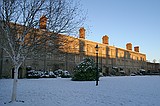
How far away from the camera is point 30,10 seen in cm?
1034

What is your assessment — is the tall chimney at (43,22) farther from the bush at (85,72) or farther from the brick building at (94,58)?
the bush at (85,72)

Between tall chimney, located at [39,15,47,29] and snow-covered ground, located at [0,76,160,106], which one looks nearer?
snow-covered ground, located at [0,76,160,106]

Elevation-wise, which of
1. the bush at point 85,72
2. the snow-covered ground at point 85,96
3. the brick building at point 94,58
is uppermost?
the brick building at point 94,58

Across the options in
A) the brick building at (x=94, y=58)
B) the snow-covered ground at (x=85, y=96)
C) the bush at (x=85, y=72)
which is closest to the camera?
the snow-covered ground at (x=85, y=96)

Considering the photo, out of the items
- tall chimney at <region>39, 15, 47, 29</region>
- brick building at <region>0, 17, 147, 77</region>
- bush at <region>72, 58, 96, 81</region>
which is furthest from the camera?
brick building at <region>0, 17, 147, 77</region>

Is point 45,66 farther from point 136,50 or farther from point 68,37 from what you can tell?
point 136,50

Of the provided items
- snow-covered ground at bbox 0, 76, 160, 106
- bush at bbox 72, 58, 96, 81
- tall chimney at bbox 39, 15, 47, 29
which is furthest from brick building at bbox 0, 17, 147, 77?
tall chimney at bbox 39, 15, 47, 29

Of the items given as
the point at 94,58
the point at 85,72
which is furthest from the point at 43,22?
the point at 94,58

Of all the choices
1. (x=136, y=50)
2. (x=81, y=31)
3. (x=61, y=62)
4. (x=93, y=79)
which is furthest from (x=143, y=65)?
(x=81, y=31)

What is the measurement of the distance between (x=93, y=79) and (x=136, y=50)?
6594cm

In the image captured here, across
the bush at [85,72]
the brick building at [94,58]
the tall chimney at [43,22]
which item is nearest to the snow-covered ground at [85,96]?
the tall chimney at [43,22]

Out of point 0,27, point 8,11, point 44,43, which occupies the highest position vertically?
point 8,11

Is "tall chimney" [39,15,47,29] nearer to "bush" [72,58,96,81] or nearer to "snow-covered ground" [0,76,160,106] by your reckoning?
"snow-covered ground" [0,76,160,106]

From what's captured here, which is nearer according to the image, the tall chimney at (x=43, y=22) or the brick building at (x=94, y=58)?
the tall chimney at (x=43, y=22)
